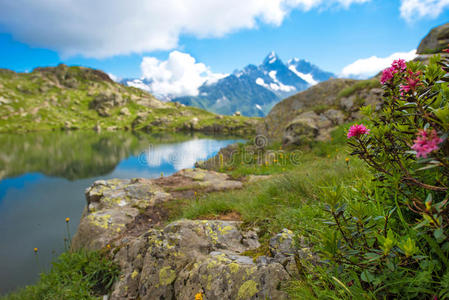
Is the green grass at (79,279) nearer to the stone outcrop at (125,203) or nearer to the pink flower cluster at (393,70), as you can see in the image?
the stone outcrop at (125,203)

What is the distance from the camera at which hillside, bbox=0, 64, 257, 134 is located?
83688 millimetres

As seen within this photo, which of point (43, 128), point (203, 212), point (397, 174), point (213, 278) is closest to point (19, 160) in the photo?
point (203, 212)

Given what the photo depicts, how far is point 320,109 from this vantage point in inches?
523

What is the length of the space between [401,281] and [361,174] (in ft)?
9.89

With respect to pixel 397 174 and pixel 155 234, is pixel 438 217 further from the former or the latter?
pixel 155 234

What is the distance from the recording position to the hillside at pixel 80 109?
83.7 m

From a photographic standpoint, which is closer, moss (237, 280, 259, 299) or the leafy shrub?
the leafy shrub

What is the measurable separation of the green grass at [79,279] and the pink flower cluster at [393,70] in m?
4.85

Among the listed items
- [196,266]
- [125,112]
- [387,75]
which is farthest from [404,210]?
[125,112]

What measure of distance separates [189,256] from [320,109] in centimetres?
1265

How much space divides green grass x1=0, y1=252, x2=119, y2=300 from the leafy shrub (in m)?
4.12

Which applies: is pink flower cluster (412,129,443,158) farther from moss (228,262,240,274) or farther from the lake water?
the lake water

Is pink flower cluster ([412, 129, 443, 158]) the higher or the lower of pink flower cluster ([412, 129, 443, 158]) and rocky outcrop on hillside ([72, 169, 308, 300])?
the higher

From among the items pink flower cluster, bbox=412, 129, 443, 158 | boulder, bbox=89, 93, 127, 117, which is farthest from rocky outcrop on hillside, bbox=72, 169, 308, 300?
boulder, bbox=89, 93, 127, 117
